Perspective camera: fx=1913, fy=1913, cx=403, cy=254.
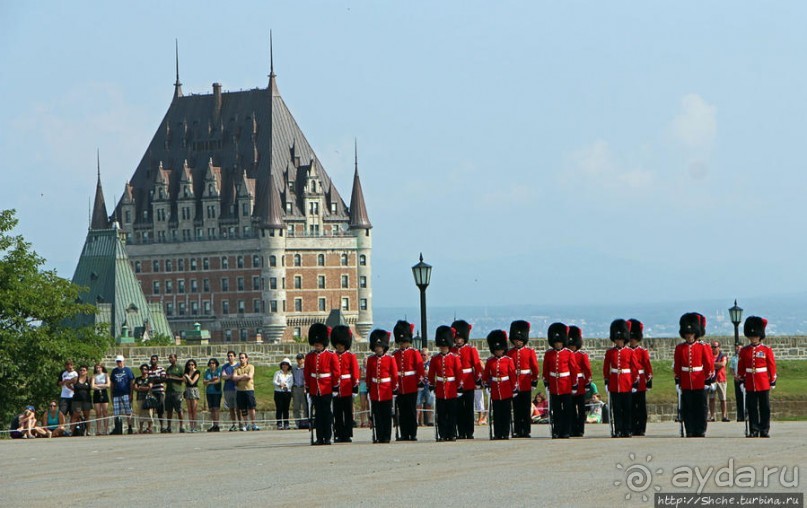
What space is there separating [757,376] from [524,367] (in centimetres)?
342

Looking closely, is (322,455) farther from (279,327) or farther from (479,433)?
(279,327)

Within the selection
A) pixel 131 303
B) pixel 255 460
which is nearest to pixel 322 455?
pixel 255 460

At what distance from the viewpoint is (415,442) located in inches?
1068

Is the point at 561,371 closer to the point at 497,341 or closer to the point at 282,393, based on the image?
the point at 497,341

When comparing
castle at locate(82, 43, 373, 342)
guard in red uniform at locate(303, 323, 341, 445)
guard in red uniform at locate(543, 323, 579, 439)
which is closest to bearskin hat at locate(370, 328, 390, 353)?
guard in red uniform at locate(303, 323, 341, 445)

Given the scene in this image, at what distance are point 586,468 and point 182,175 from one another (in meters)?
166

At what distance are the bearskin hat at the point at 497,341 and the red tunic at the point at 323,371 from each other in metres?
2.55

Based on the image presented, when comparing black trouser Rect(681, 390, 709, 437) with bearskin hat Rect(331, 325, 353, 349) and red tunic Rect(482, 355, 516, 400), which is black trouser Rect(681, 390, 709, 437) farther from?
bearskin hat Rect(331, 325, 353, 349)

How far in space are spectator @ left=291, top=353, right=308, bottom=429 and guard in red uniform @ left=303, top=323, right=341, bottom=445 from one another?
7600mm

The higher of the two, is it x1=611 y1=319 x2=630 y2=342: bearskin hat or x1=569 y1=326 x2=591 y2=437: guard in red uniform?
x1=611 y1=319 x2=630 y2=342: bearskin hat

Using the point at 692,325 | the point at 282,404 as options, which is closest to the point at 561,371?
the point at 692,325

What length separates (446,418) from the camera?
1078 inches

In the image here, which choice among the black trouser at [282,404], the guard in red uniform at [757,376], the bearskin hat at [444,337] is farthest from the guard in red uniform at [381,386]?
the black trouser at [282,404]

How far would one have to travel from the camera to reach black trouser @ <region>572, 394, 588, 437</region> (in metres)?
27.7
